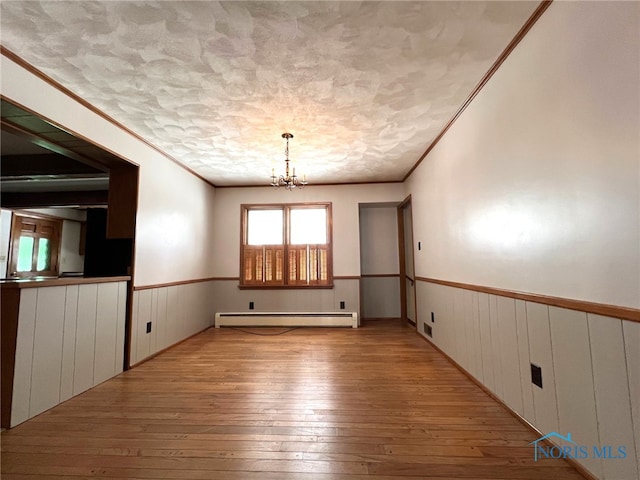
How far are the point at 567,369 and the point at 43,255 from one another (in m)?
8.00

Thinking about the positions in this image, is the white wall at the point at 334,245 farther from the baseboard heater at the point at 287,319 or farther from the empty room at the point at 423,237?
the empty room at the point at 423,237

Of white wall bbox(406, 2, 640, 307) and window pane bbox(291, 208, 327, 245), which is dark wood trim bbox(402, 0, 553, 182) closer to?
white wall bbox(406, 2, 640, 307)

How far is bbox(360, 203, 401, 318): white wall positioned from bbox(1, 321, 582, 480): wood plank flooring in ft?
8.25

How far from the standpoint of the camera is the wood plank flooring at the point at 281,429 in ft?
4.99

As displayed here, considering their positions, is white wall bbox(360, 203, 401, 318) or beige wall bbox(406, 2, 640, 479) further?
white wall bbox(360, 203, 401, 318)

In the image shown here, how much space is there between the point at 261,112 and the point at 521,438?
3153 mm

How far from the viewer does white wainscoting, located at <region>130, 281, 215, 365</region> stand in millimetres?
3217

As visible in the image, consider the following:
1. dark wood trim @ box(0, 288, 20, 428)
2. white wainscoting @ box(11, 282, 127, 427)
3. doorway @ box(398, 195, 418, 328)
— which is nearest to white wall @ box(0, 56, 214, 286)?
white wainscoting @ box(11, 282, 127, 427)

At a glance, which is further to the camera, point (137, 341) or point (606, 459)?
point (137, 341)

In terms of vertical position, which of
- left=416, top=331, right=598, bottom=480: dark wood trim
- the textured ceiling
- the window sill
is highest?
the textured ceiling

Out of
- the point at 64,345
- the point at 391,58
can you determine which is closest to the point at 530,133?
the point at 391,58

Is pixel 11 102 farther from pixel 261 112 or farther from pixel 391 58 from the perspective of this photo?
pixel 391 58

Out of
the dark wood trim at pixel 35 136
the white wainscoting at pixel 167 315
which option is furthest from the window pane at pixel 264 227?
the dark wood trim at pixel 35 136

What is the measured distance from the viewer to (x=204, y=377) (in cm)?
279
